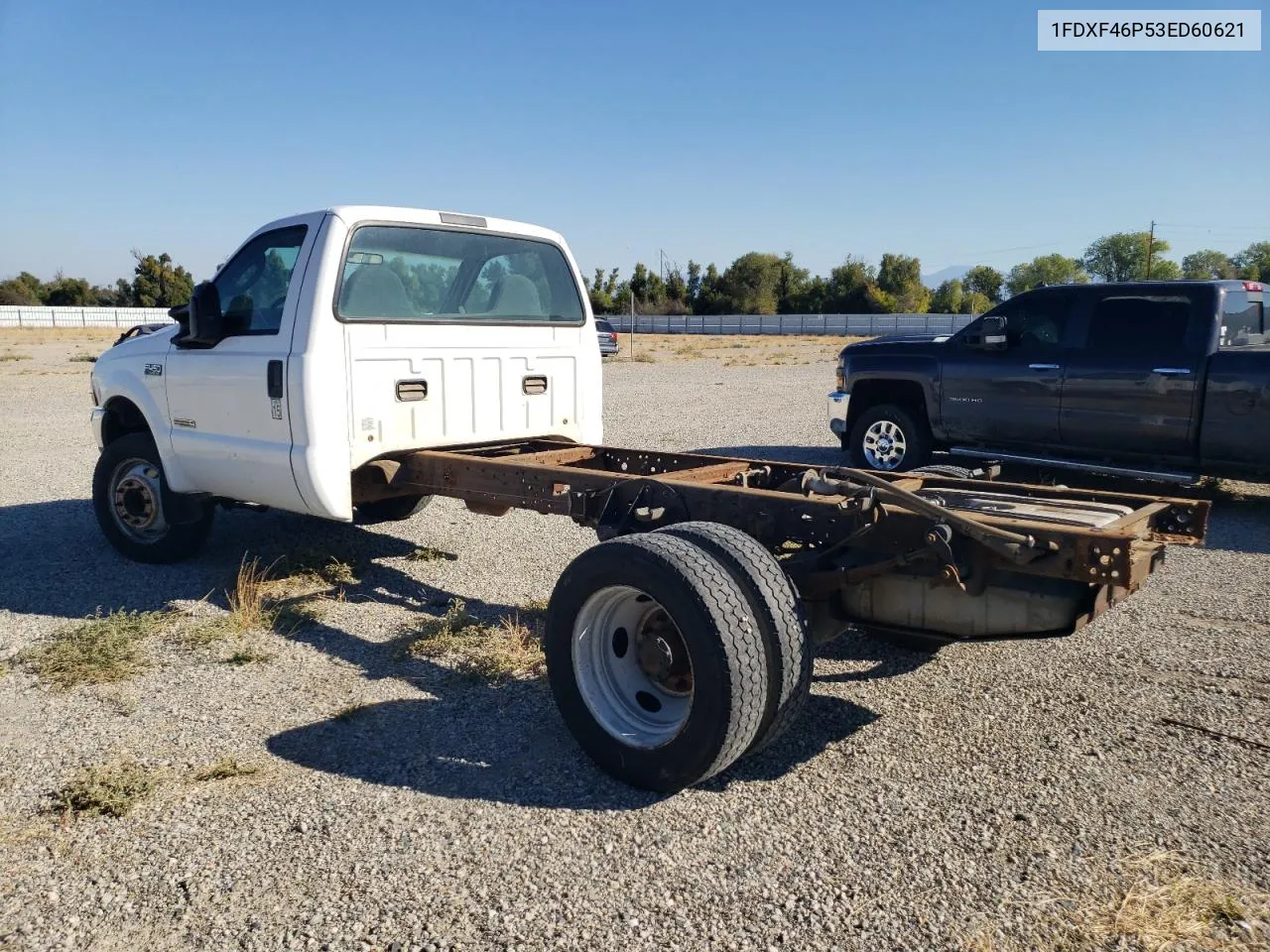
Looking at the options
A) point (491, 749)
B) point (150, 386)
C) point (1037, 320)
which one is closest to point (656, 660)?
point (491, 749)

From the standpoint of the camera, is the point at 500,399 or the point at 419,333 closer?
the point at 419,333

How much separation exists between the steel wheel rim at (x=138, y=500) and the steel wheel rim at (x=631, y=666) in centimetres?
395

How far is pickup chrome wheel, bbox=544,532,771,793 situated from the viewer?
3279 mm

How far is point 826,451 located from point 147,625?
859 cm

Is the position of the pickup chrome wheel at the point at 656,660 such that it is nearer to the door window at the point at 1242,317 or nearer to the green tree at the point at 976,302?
the door window at the point at 1242,317

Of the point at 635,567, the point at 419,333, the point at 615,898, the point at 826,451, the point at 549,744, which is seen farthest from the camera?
the point at 826,451

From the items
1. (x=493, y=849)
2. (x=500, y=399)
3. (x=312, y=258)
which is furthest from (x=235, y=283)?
(x=493, y=849)

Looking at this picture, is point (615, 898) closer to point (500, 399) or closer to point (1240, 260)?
point (500, 399)

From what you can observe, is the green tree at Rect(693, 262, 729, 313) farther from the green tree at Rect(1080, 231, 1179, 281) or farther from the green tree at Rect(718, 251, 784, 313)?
the green tree at Rect(1080, 231, 1179, 281)

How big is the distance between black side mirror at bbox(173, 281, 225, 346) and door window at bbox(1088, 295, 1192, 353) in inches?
279

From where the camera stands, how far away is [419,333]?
569 cm

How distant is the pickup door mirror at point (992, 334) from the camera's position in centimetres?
933

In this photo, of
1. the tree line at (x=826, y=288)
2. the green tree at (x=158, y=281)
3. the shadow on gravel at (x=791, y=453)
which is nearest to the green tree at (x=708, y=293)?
the tree line at (x=826, y=288)

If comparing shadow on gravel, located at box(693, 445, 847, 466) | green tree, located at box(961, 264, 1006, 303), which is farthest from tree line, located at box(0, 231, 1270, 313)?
shadow on gravel, located at box(693, 445, 847, 466)
